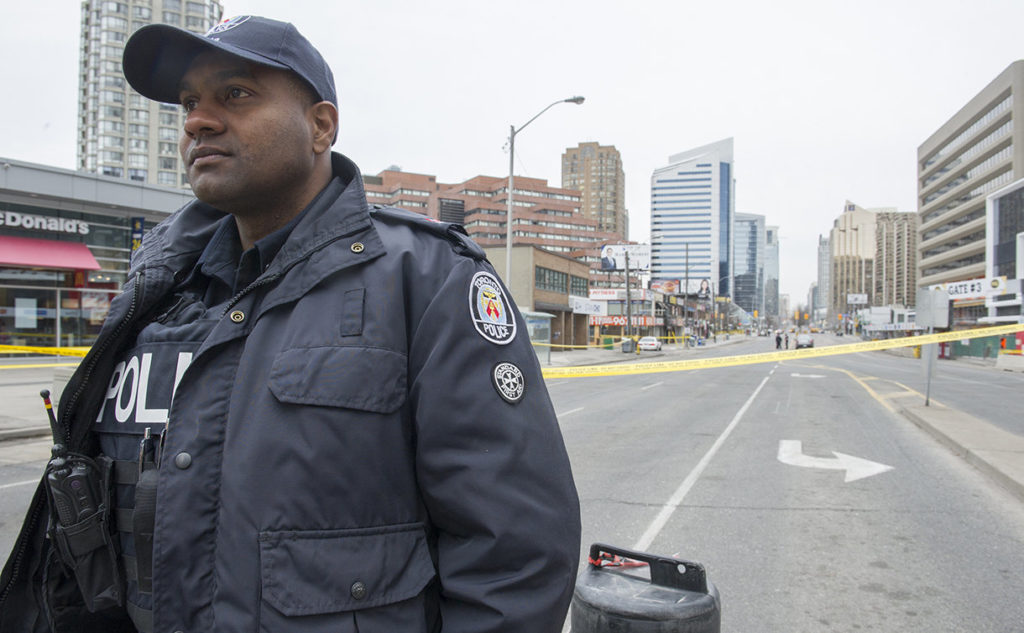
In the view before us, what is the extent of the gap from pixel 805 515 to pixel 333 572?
5693mm

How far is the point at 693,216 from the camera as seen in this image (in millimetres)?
178500

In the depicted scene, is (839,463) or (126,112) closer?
(839,463)

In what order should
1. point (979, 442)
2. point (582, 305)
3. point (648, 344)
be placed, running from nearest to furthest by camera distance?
point (979, 442), point (648, 344), point (582, 305)

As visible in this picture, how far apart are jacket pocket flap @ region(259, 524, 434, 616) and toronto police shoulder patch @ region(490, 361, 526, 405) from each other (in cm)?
36

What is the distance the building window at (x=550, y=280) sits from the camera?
153ft

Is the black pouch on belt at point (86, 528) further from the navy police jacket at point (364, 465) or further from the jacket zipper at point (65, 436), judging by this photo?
the navy police jacket at point (364, 465)

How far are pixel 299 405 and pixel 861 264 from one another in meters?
199

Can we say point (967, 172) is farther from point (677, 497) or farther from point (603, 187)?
point (603, 187)

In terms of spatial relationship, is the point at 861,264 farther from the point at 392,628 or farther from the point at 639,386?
the point at 392,628

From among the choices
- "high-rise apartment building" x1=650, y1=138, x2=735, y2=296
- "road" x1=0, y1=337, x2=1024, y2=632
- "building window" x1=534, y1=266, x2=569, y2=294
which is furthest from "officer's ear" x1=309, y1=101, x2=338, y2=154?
"high-rise apartment building" x1=650, y1=138, x2=735, y2=296

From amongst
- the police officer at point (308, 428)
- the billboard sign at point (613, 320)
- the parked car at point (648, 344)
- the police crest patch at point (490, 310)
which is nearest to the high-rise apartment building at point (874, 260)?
the billboard sign at point (613, 320)

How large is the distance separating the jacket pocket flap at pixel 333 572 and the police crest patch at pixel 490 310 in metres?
0.46

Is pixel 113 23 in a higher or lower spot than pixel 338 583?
higher

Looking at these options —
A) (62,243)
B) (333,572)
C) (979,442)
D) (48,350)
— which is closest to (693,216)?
(62,243)
